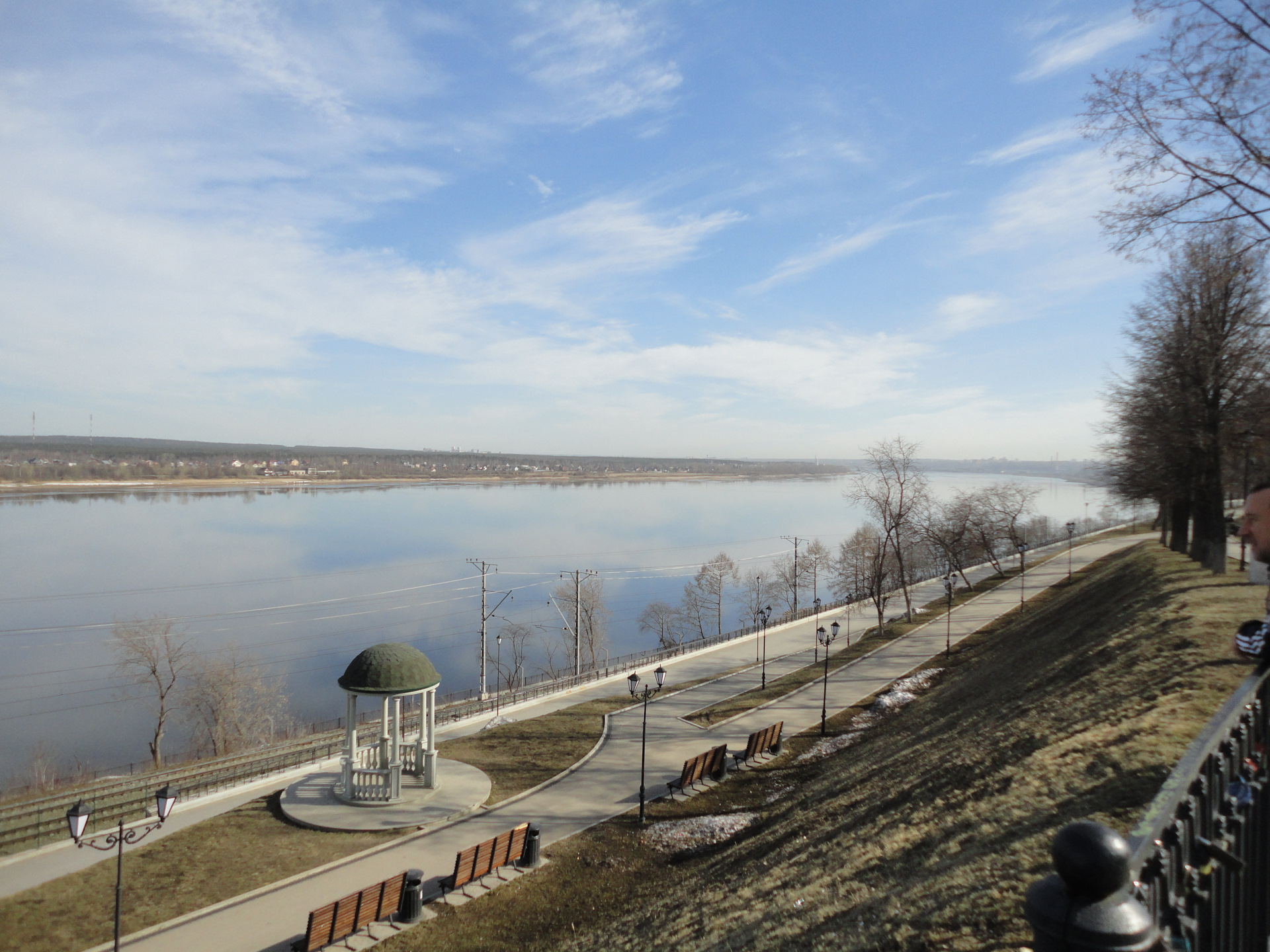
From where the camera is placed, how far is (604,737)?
18.5 m

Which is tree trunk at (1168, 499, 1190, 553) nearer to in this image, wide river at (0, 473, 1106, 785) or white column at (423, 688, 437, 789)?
white column at (423, 688, 437, 789)

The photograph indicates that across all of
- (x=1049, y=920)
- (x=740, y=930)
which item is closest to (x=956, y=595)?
(x=740, y=930)

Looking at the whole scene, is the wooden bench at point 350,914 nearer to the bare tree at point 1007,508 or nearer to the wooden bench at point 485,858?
the wooden bench at point 485,858

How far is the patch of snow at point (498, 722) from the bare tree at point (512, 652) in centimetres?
2253

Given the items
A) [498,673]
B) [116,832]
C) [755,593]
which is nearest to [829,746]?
[116,832]

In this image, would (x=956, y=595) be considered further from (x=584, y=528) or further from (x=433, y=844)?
(x=584, y=528)

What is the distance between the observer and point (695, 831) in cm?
1256

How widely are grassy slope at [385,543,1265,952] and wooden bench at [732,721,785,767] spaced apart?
0.57m

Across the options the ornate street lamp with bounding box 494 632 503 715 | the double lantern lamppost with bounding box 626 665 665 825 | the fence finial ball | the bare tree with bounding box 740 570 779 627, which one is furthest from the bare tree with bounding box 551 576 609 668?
the fence finial ball

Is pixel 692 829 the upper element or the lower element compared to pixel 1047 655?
lower

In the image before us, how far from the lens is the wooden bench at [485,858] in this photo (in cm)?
1099

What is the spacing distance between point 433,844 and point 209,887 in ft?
11.4

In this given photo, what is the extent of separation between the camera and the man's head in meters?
3.07

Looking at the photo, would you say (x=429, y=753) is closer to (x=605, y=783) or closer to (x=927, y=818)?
(x=605, y=783)
